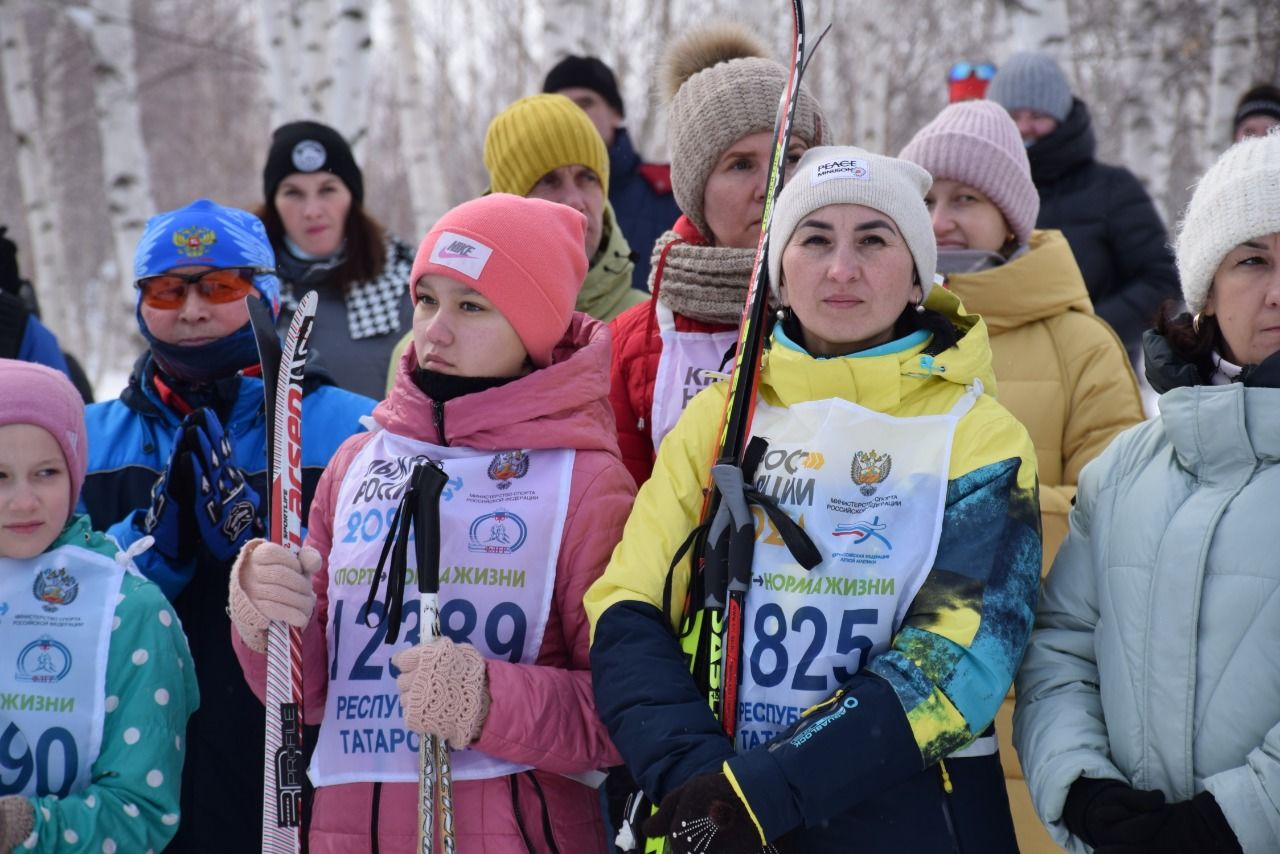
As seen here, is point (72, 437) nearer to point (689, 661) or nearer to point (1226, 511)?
point (689, 661)

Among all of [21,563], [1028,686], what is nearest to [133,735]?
[21,563]

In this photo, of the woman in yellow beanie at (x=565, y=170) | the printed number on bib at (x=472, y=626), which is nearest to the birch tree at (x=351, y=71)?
the woman in yellow beanie at (x=565, y=170)

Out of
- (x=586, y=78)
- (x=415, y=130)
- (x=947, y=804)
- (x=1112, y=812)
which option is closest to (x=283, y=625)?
(x=947, y=804)

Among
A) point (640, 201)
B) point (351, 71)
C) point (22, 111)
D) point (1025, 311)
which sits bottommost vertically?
point (1025, 311)

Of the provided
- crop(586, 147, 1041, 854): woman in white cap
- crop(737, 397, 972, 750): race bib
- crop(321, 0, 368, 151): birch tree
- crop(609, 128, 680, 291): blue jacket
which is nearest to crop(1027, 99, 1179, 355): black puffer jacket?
crop(609, 128, 680, 291): blue jacket

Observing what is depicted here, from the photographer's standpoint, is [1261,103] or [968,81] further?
[968,81]

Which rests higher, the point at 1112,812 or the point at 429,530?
the point at 429,530

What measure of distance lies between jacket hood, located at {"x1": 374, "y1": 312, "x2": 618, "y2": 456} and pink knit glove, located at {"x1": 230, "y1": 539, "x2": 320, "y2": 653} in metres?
0.37

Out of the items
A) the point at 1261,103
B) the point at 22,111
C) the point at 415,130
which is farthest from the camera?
the point at 22,111

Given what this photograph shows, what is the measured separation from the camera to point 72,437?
2.88 meters

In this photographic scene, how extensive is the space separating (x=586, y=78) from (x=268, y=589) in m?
3.93

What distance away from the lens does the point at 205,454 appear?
3.15 metres

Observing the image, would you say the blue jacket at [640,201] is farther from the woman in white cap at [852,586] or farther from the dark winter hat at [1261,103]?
the woman in white cap at [852,586]

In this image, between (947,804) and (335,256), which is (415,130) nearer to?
(335,256)
